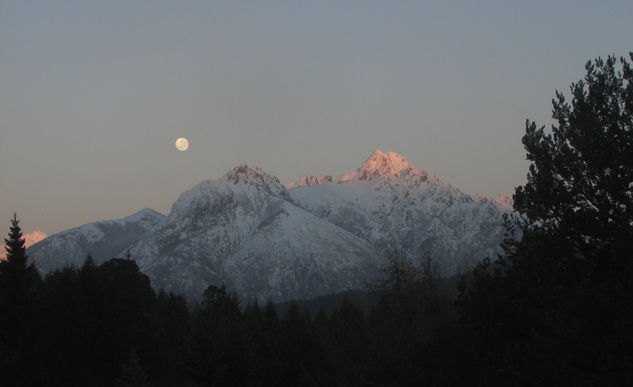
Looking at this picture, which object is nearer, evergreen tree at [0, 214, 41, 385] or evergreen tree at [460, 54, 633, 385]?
evergreen tree at [460, 54, 633, 385]

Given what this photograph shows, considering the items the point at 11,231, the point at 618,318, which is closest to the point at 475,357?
the point at 618,318

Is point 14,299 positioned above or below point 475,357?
Answer: above

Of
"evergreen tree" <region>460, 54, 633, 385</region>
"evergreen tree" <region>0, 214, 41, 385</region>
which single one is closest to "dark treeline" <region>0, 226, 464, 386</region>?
"evergreen tree" <region>0, 214, 41, 385</region>

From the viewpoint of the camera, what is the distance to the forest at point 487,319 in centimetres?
2478

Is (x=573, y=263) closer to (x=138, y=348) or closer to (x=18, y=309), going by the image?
(x=138, y=348)

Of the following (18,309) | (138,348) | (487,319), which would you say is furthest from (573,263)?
(18,309)

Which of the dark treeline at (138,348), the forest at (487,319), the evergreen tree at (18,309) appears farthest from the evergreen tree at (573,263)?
the evergreen tree at (18,309)

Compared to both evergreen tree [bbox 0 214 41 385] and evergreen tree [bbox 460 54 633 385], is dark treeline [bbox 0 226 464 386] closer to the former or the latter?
evergreen tree [bbox 0 214 41 385]

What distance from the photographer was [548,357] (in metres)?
25.2

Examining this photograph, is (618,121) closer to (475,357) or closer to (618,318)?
(618,318)

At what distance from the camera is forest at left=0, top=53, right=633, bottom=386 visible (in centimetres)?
2478

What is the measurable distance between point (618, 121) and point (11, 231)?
4891cm

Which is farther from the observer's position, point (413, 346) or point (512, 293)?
point (413, 346)

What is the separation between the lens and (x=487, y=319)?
33344 mm
